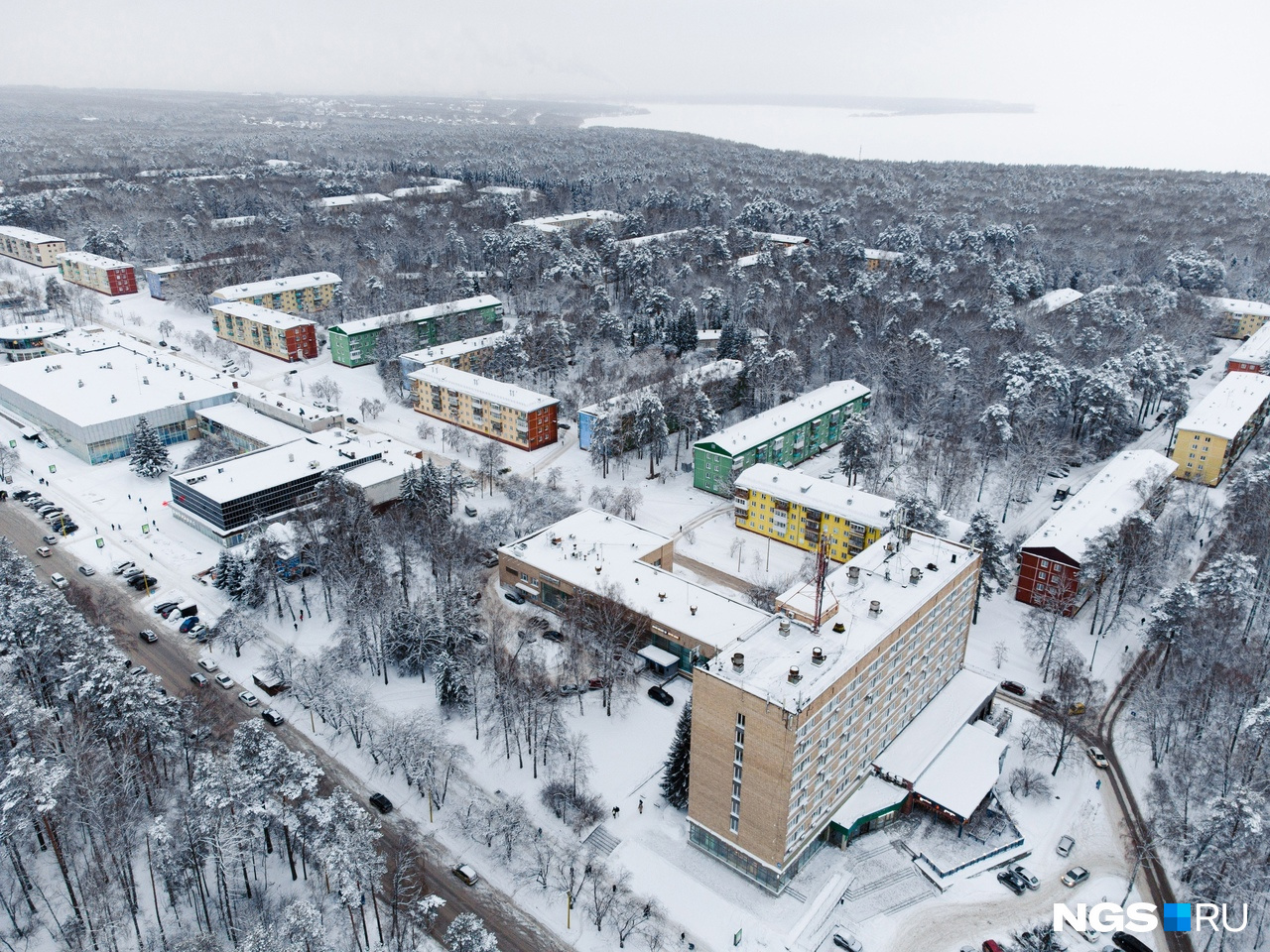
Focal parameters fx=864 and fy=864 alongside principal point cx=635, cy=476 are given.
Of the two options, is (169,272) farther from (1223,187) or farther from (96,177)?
(1223,187)

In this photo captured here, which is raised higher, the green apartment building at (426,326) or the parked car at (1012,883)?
the green apartment building at (426,326)

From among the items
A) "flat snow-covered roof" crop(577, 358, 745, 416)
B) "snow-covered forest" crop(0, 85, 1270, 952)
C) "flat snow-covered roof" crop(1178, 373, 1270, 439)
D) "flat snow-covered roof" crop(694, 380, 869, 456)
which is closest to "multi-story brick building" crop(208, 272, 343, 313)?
"snow-covered forest" crop(0, 85, 1270, 952)

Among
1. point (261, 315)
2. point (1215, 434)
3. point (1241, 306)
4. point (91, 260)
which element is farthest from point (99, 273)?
point (1241, 306)

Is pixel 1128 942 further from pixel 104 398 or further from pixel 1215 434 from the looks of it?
pixel 104 398

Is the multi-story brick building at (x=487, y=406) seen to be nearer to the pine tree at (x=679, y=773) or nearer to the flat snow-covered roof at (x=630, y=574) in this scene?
the flat snow-covered roof at (x=630, y=574)

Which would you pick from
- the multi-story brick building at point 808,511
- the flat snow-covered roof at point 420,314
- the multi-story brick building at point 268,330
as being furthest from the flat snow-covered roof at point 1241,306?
the multi-story brick building at point 268,330

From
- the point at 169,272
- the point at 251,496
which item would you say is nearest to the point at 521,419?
the point at 251,496

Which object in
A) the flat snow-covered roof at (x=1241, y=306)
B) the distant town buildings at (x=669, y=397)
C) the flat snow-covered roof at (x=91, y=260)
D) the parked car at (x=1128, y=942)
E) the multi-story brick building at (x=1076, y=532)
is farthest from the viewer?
the flat snow-covered roof at (x=91, y=260)

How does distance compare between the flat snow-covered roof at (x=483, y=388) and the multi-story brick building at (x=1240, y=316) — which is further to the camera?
the multi-story brick building at (x=1240, y=316)

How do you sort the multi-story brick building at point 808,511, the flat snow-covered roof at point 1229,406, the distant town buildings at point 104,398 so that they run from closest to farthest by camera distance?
the multi-story brick building at point 808,511 → the flat snow-covered roof at point 1229,406 → the distant town buildings at point 104,398
